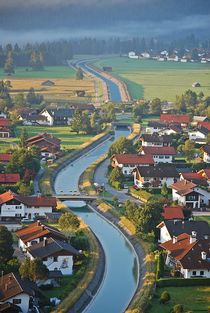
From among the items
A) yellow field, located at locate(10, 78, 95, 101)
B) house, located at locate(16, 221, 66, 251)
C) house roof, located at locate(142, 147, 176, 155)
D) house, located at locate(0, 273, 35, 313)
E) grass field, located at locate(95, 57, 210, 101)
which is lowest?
grass field, located at locate(95, 57, 210, 101)

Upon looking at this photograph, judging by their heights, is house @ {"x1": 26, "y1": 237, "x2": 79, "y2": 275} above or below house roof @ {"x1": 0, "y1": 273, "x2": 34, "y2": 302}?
below

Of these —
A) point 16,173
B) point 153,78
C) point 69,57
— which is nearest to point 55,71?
point 153,78

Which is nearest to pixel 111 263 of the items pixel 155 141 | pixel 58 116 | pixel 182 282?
pixel 182 282

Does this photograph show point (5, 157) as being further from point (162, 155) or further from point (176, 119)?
point (176, 119)

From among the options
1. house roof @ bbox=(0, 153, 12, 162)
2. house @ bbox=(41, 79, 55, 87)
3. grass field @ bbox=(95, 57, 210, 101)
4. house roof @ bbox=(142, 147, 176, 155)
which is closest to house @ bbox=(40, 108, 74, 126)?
house roof @ bbox=(142, 147, 176, 155)

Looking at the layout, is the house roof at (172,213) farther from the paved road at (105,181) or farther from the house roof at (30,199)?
the house roof at (30,199)

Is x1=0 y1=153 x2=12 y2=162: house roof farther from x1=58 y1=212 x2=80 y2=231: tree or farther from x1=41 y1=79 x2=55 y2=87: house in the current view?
x1=41 y1=79 x2=55 y2=87: house
